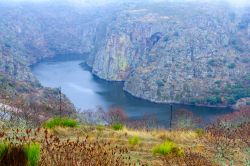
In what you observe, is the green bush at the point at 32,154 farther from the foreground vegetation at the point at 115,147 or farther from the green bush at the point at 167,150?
the green bush at the point at 167,150

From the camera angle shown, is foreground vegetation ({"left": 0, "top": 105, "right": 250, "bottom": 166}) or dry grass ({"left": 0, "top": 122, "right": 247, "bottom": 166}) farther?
dry grass ({"left": 0, "top": 122, "right": 247, "bottom": 166})

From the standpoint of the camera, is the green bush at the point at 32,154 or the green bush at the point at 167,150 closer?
the green bush at the point at 32,154

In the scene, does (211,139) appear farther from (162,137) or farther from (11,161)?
(11,161)

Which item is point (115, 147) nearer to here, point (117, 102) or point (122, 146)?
point (122, 146)

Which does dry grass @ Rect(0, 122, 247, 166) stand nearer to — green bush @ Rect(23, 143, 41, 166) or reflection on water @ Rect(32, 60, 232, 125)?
green bush @ Rect(23, 143, 41, 166)

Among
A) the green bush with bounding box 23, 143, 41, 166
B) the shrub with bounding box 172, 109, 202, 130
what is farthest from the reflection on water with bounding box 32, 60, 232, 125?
the green bush with bounding box 23, 143, 41, 166

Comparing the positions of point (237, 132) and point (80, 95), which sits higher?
point (237, 132)

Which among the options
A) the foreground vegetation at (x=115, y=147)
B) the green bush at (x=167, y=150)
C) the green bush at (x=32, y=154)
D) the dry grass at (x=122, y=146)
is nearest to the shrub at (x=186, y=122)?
the dry grass at (x=122, y=146)

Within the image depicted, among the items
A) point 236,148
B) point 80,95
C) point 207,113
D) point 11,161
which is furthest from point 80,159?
point 80,95
